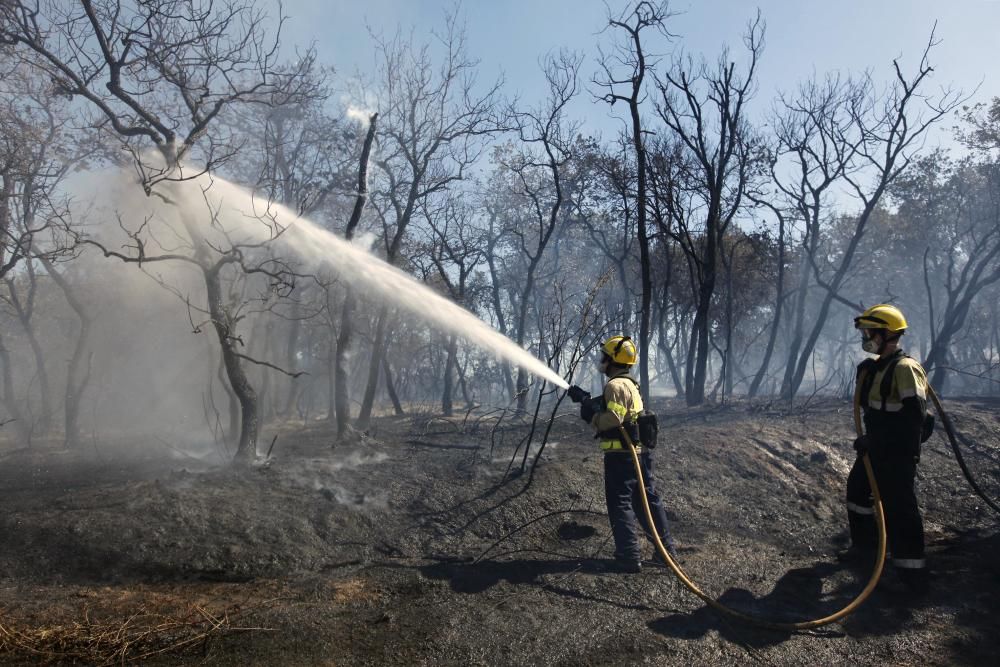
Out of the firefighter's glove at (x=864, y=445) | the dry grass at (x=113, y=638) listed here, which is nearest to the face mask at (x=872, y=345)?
the firefighter's glove at (x=864, y=445)

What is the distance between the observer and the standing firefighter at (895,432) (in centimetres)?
472

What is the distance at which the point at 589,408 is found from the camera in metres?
5.67

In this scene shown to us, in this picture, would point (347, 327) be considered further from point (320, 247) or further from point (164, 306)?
point (164, 306)

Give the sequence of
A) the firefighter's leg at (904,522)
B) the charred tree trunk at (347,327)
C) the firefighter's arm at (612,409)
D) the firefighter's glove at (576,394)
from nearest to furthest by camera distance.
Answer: the firefighter's leg at (904,522), the firefighter's arm at (612,409), the firefighter's glove at (576,394), the charred tree trunk at (347,327)

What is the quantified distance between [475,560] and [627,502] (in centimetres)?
145

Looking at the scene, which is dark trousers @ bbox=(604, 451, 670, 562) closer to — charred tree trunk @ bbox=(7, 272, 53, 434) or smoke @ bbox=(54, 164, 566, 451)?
smoke @ bbox=(54, 164, 566, 451)

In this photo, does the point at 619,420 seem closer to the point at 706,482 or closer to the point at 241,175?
the point at 706,482

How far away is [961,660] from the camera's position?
382cm

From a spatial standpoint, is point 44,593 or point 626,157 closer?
point 44,593

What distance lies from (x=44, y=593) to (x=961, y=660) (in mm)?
6290

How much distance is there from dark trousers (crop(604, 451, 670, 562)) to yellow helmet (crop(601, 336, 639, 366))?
0.84 metres

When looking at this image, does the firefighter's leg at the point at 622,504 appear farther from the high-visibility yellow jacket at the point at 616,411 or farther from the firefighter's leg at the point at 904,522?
the firefighter's leg at the point at 904,522

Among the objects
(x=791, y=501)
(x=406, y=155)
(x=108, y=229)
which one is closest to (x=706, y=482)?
(x=791, y=501)

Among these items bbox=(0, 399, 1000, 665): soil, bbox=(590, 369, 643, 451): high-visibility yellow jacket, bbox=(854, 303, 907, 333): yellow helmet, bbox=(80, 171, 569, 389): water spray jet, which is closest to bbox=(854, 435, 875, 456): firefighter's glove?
bbox=(854, 303, 907, 333): yellow helmet
